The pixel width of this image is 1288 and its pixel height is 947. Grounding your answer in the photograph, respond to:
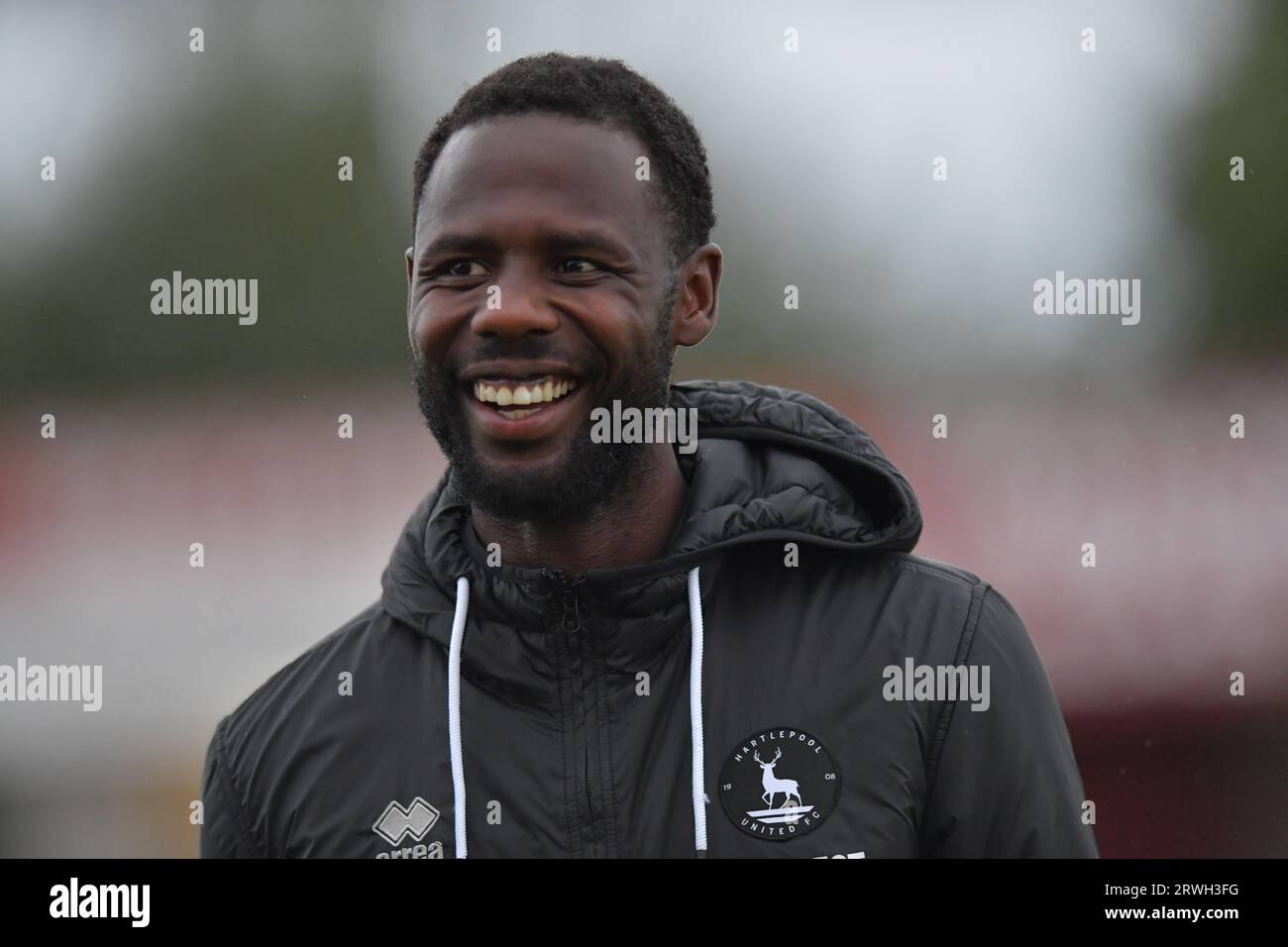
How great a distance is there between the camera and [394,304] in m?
9.94

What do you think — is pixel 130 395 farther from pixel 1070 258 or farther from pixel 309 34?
pixel 1070 258

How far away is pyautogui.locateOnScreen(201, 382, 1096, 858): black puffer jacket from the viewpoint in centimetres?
211

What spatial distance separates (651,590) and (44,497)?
19.2 ft

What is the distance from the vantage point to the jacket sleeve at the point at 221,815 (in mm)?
2271

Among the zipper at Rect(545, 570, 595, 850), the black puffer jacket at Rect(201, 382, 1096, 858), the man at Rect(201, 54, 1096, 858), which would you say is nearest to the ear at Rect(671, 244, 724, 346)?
the man at Rect(201, 54, 1096, 858)

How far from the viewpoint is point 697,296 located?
2.43m

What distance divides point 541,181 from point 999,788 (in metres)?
1.15

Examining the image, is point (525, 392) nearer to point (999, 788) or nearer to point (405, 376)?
point (999, 788)

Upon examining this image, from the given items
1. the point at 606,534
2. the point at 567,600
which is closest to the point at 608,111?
the point at 606,534

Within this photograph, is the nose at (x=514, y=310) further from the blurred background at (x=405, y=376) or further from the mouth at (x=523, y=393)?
the blurred background at (x=405, y=376)

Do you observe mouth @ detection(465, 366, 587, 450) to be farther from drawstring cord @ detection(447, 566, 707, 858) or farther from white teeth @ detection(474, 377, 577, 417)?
drawstring cord @ detection(447, 566, 707, 858)

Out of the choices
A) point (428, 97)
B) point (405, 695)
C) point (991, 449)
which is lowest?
point (405, 695)

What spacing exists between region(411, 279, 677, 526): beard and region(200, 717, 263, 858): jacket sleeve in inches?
23.7
